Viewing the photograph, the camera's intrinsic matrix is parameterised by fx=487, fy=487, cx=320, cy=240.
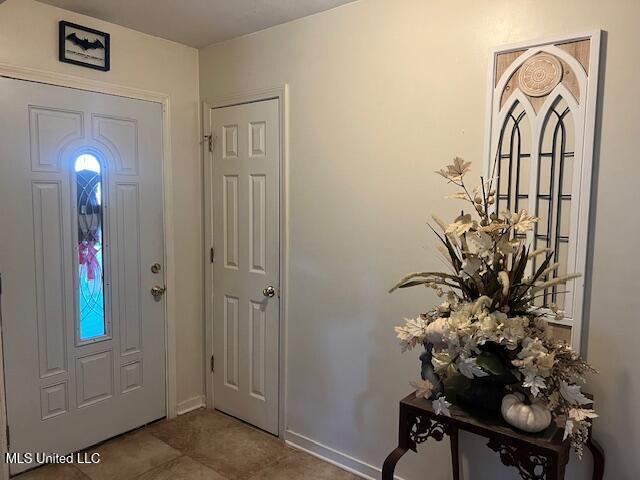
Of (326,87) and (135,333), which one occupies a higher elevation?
(326,87)

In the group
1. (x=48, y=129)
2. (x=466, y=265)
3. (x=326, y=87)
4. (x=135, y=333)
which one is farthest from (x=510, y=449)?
(x=48, y=129)

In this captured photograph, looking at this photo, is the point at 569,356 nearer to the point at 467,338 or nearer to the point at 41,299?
the point at 467,338

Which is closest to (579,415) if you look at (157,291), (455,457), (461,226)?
(461,226)

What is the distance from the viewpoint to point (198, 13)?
2.50 meters

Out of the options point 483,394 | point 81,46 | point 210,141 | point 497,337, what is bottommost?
point 483,394

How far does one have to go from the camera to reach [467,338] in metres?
1.52

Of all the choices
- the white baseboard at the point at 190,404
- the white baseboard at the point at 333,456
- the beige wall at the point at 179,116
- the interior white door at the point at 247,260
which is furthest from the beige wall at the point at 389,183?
the white baseboard at the point at 190,404

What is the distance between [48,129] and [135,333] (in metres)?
1.24

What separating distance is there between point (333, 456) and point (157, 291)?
142 centimetres

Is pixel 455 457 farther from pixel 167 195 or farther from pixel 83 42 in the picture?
pixel 83 42

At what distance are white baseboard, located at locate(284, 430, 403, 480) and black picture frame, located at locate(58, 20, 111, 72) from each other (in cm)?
230

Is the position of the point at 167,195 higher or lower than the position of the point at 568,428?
higher

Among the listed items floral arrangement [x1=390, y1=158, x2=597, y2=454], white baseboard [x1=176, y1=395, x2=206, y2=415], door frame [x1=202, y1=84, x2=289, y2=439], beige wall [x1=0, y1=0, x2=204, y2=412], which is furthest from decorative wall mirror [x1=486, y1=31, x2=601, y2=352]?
white baseboard [x1=176, y1=395, x2=206, y2=415]

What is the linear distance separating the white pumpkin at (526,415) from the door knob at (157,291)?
7.09 ft
